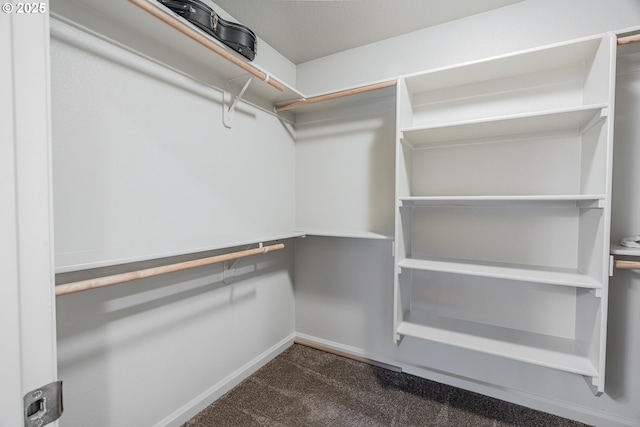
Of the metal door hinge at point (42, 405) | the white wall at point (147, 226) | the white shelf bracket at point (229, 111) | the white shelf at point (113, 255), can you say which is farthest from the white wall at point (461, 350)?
the metal door hinge at point (42, 405)

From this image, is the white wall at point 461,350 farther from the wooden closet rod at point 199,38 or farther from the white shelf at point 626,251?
the wooden closet rod at point 199,38

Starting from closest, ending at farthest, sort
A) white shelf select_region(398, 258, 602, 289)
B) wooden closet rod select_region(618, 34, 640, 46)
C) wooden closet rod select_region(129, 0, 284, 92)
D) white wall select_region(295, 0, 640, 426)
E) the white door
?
1. the white door
2. wooden closet rod select_region(129, 0, 284, 92)
3. wooden closet rod select_region(618, 34, 640, 46)
4. white shelf select_region(398, 258, 602, 289)
5. white wall select_region(295, 0, 640, 426)

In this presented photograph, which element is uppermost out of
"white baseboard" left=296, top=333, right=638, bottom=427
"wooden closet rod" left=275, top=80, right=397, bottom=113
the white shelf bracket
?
"wooden closet rod" left=275, top=80, right=397, bottom=113

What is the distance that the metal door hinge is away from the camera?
451 mm

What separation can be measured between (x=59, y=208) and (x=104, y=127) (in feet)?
1.27

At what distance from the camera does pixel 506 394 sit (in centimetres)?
179

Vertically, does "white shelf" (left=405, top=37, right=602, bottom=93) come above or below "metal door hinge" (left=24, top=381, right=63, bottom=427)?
above

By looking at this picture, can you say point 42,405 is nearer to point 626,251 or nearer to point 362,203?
point 362,203

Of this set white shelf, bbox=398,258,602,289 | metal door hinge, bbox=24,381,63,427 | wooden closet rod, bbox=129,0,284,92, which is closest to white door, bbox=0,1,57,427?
metal door hinge, bbox=24,381,63,427

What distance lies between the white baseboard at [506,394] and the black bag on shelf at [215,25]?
7.29 ft

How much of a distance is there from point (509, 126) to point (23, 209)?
1945 mm

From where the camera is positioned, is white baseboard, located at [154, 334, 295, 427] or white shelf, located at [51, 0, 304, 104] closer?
white shelf, located at [51, 0, 304, 104]

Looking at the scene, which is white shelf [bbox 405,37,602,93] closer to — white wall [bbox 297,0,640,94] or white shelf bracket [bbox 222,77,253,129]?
white wall [bbox 297,0,640,94]

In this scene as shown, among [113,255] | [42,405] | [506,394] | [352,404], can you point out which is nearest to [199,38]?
[113,255]
